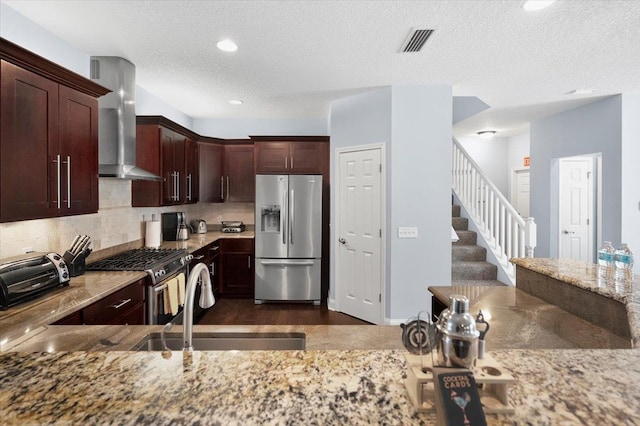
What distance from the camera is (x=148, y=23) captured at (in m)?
2.60

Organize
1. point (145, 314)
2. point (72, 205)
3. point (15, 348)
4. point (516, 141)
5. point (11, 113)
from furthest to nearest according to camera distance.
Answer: point (516, 141) < point (145, 314) < point (72, 205) < point (11, 113) < point (15, 348)

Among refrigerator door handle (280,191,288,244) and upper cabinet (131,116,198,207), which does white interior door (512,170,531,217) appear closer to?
refrigerator door handle (280,191,288,244)

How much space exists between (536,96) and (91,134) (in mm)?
4849

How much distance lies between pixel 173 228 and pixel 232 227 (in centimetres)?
91

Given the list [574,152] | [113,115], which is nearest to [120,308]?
[113,115]

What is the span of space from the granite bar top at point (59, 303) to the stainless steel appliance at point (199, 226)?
2562 mm

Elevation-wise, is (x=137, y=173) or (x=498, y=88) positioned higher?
(x=498, y=88)

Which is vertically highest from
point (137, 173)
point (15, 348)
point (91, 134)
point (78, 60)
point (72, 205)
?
point (78, 60)

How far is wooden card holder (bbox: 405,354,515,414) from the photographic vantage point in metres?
0.78

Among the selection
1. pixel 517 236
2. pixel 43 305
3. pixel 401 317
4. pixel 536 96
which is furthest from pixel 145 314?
pixel 536 96

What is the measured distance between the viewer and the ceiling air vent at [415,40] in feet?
8.87

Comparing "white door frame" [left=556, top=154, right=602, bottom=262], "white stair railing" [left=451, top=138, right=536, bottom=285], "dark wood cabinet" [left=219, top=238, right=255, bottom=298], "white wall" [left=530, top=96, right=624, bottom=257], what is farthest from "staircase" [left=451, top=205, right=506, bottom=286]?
"dark wood cabinet" [left=219, top=238, right=255, bottom=298]

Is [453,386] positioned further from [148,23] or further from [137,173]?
[137,173]

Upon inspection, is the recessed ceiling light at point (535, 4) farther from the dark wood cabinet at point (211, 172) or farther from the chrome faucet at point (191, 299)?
the dark wood cabinet at point (211, 172)
